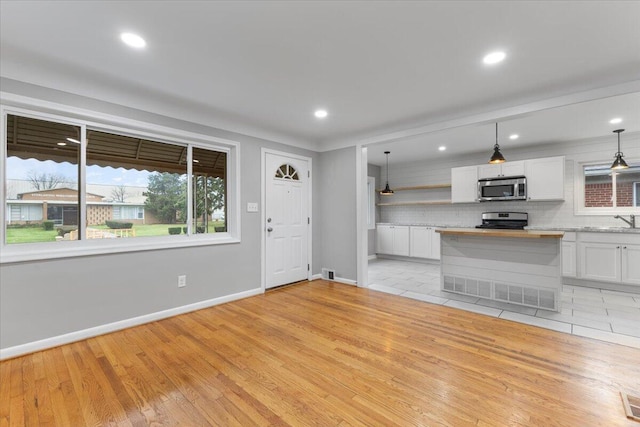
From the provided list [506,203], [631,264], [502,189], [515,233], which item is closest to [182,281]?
[515,233]

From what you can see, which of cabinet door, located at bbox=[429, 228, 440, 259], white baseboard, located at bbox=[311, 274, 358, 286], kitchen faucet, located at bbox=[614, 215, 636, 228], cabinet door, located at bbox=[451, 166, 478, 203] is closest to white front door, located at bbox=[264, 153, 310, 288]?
white baseboard, located at bbox=[311, 274, 358, 286]

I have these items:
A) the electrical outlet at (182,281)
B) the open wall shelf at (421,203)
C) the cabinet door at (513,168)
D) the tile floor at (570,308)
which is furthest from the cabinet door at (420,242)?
the electrical outlet at (182,281)

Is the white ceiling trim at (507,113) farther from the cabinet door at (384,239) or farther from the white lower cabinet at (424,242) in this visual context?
the cabinet door at (384,239)

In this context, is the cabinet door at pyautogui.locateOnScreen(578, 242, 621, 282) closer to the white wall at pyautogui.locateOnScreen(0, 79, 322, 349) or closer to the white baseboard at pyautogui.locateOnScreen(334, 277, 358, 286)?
the white baseboard at pyautogui.locateOnScreen(334, 277, 358, 286)

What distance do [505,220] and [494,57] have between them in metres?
4.29

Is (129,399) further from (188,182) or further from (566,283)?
(566,283)

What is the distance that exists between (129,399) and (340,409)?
1372 millimetres

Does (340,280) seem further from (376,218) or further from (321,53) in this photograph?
(321,53)

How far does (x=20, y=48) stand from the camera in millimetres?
2195

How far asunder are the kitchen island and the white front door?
2235mm

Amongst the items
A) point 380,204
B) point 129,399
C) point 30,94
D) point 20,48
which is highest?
point 20,48

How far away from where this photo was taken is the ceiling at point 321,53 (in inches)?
71.5

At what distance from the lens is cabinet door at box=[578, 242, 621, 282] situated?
4.29 meters

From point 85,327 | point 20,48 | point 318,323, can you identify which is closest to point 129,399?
point 85,327
